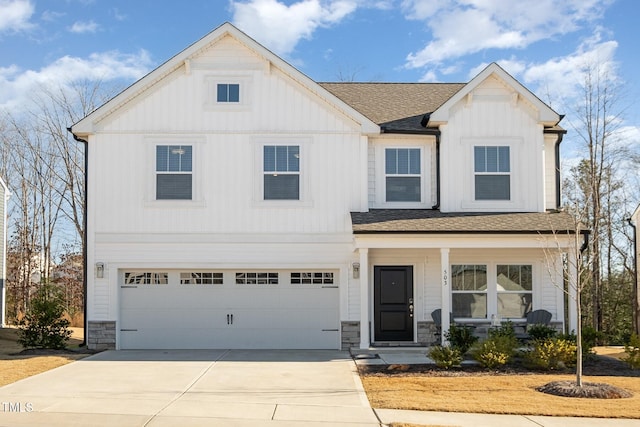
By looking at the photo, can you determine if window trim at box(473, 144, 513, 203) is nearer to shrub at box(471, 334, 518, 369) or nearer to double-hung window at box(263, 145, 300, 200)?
double-hung window at box(263, 145, 300, 200)

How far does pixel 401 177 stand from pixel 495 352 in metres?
5.87

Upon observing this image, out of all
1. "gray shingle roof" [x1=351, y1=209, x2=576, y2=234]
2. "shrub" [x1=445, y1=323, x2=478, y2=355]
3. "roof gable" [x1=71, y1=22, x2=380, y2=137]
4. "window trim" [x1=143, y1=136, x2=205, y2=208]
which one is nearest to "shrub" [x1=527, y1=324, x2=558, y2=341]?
"shrub" [x1=445, y1=323, x2=478, y2=355]

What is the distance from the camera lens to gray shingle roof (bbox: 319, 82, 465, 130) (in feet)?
64.3

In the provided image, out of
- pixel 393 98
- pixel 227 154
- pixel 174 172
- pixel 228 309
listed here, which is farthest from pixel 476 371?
pixel 393 98

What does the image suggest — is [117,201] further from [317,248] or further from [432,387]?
[432,387]

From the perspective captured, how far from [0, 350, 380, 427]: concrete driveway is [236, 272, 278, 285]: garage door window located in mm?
2239

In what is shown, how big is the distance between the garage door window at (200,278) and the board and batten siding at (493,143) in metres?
5.98

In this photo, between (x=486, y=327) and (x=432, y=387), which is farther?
(x=486, y=327)

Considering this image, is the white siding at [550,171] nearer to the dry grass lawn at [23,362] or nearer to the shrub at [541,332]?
the shrub at [541,332]

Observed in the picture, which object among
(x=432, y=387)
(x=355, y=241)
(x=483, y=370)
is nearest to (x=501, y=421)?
(x=432, y=387)

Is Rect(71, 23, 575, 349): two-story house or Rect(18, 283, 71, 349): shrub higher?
Rect(71, 23, 575, 349): two-story house

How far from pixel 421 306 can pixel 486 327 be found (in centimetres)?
167

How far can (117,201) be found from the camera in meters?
18.0

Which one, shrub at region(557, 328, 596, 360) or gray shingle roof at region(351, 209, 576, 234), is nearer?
shrub at region(557, 328, 596, 360)
